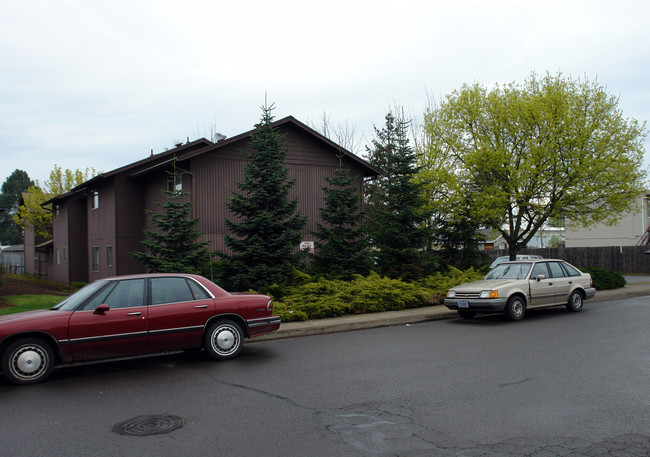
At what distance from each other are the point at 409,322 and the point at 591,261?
27087 mm

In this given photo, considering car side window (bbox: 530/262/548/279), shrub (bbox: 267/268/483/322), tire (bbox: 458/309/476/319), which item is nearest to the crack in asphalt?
shrub (bbox: 267/268/483/322)

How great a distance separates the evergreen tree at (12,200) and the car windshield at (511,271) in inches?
3699

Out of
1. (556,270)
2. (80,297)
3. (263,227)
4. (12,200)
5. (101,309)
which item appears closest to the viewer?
(101,309)

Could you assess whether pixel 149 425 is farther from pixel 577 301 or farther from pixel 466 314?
pixel 577 301

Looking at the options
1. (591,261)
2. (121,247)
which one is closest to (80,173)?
(121,247)

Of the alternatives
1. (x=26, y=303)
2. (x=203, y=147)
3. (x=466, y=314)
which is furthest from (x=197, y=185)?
(x=466, y=314)

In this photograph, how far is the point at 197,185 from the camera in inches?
802

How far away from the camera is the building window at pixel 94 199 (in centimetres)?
2602

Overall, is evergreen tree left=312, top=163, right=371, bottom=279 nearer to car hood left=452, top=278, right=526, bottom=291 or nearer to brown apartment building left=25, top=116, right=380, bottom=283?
brown apartment building left=25, top=116, right=380, bottom=283

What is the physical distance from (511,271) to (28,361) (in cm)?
1110

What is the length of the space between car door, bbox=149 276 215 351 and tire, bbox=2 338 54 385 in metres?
1.41

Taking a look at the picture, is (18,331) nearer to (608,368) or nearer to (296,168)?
(608,368)

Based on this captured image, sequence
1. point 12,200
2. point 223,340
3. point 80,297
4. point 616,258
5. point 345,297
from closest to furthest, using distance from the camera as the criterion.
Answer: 1. point 80,297
2. point 223,340
3. point 345,297
4. point 616,258
5. point 12,200

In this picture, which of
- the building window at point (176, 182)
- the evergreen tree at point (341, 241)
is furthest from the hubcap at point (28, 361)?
the building window at point (176, 182)
